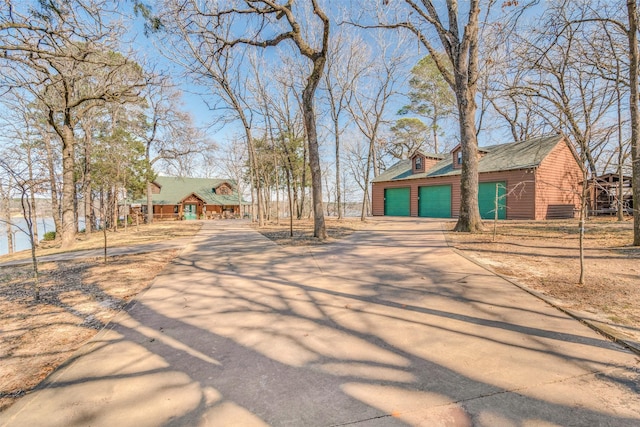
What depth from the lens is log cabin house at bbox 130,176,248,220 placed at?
112ft

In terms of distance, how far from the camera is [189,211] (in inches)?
1390

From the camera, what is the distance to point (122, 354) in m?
2.59

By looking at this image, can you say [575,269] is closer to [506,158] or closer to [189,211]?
[506,158]

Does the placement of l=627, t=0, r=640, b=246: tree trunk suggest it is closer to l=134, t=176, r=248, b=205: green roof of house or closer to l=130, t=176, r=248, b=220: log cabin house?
l=130, t=176, r=248, b=220: log cabin house

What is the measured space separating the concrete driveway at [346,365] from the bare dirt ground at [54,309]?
0.27 m

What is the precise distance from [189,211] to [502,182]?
3257 cm

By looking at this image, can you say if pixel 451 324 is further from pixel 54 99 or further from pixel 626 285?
pixel 54 99

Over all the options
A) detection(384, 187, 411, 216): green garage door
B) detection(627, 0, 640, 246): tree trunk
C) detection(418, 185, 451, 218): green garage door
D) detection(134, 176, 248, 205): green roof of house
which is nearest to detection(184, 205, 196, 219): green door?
detection(134, 176, 248, 205): green roof of house

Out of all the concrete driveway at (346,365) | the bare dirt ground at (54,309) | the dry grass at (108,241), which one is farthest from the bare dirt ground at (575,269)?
the dry grass at (108,241)

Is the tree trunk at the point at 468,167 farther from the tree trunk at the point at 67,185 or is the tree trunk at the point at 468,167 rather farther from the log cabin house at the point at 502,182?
the tree trunk at the point at 67,185

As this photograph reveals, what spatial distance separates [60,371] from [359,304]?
9.61ft

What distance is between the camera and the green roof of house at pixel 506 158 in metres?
15.7

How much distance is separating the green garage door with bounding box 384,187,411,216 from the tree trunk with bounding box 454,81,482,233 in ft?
40.1

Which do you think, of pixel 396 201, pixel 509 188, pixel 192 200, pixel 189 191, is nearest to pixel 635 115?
pixel 509 188
